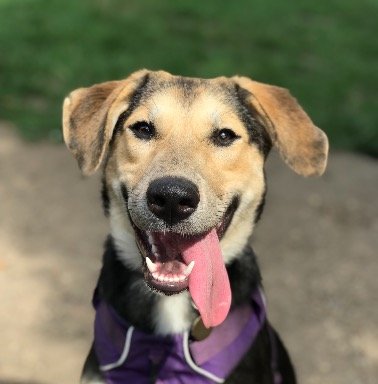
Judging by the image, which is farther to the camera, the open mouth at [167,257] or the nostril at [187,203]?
the open mouth at [167,257]

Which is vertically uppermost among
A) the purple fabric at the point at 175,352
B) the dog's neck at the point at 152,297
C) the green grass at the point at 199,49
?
the dog's neck at the point at 152,297

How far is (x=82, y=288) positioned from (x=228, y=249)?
7.53ft

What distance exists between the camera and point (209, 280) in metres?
3.60

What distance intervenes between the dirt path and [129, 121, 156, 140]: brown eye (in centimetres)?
205

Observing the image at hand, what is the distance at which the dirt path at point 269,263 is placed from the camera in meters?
5.34

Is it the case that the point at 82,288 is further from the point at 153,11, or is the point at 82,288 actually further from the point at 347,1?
the point at 347,1

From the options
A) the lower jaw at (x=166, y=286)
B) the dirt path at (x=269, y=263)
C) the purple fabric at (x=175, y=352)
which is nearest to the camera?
the lower jaw at (x=166, y=286)

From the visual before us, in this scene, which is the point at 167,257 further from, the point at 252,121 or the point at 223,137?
the point at 252,121

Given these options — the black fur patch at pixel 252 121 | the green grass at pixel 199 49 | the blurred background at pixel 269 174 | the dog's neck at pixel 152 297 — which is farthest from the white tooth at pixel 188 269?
the green grass at pixel 199 49

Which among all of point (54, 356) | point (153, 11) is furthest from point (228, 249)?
point (153, 11)

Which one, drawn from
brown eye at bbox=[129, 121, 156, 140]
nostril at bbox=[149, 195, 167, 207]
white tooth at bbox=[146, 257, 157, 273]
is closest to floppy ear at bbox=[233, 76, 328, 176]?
brown eye at bbox=[129, 121, 156, 140]

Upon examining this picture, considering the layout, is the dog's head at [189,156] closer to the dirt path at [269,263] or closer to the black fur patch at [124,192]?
the black fur patch at [124,192]

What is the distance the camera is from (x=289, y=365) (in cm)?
436

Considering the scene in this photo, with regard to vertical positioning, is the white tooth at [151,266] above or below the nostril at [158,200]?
below
